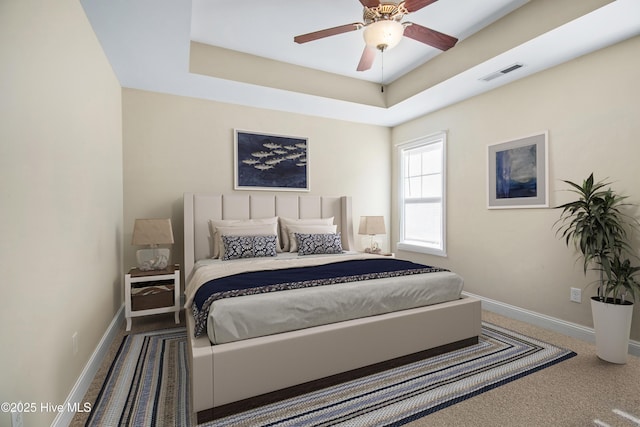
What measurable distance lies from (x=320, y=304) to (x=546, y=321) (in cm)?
247

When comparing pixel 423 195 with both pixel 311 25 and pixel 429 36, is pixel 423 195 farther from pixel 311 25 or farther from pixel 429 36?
pixel 311 25

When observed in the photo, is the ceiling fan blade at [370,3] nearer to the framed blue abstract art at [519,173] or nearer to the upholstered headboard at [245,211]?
the framed blue abstract art at [519,173]

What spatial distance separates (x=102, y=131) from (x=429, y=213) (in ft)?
12.9

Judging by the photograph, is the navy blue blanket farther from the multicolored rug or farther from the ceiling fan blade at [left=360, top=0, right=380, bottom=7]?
the ceiling fan blade at [left=360, top=0, right=380, bottom=7]

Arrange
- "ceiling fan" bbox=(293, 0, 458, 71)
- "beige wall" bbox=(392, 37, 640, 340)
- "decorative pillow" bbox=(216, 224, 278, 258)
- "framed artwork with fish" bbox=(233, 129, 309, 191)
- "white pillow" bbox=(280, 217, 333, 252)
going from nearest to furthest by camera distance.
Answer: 1. "ceiling fan" bbox=(293, 0, 458, 71)
2. "beige wall" bbox=(392, 37, 640, 340)
3. "decorative pillow" bbox=(216, 224, 278, 258)
4. "white pillow" bbox=(280, 217, 333, 252)
5. "framed artwork with fish" bbox=(233, 129, 309, 191)

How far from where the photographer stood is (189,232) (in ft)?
11.3

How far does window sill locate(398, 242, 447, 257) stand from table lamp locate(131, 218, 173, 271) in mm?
3264

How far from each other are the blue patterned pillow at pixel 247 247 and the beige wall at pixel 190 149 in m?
0.83

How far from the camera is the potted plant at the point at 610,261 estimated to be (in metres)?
2.28

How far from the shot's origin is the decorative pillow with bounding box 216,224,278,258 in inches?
135

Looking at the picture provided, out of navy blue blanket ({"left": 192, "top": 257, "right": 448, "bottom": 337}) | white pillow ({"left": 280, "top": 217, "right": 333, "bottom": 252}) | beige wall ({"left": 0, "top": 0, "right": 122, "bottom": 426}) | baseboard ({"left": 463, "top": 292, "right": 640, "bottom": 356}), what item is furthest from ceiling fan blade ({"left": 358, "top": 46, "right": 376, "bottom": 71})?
baseboard ({"left": 463, "top": 292, "right": 640, "bottom": 356})

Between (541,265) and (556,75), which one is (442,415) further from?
(556,75)

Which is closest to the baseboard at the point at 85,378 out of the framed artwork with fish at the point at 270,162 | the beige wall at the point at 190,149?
the beige wall at the point at 190,149

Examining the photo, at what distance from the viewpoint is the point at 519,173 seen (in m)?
3.22
